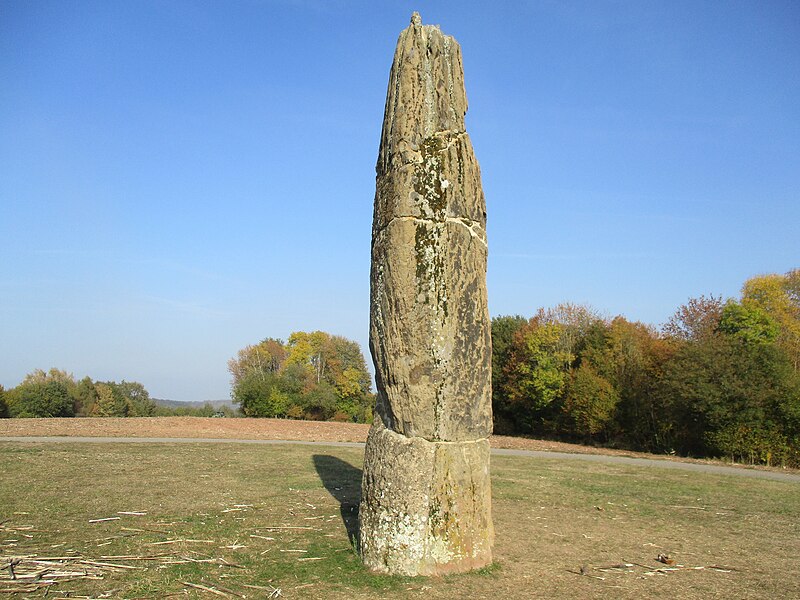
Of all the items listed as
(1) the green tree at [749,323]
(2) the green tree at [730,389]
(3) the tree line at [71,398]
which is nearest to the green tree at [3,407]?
(3) the tree line at [71,398]

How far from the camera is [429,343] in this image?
6895mm

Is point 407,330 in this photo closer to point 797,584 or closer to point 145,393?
point 797,584

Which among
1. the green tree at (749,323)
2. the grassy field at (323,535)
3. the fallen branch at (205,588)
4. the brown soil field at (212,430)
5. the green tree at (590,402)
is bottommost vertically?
the fallen branch at (205,588)

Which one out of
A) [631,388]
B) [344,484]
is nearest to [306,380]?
[631,388]

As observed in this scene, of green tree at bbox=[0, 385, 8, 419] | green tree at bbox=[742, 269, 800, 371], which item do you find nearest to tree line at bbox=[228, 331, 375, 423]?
green tree at bbox=[0, 385, 8, 419]

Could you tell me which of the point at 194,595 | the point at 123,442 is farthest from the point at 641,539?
the point at 123,442

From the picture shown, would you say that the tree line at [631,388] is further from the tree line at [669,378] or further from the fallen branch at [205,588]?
the fallen branch at [205,588]

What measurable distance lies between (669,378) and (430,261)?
62.1ft

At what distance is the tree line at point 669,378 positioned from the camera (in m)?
20.4

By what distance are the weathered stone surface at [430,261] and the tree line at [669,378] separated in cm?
1696

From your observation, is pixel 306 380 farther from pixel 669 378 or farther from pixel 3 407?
pixel 669 378

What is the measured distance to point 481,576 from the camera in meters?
6.64

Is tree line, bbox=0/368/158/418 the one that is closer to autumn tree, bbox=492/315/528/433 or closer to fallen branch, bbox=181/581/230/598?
autumn tree, bbox=492/315/528/433

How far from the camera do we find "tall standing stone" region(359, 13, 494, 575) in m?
6.75
